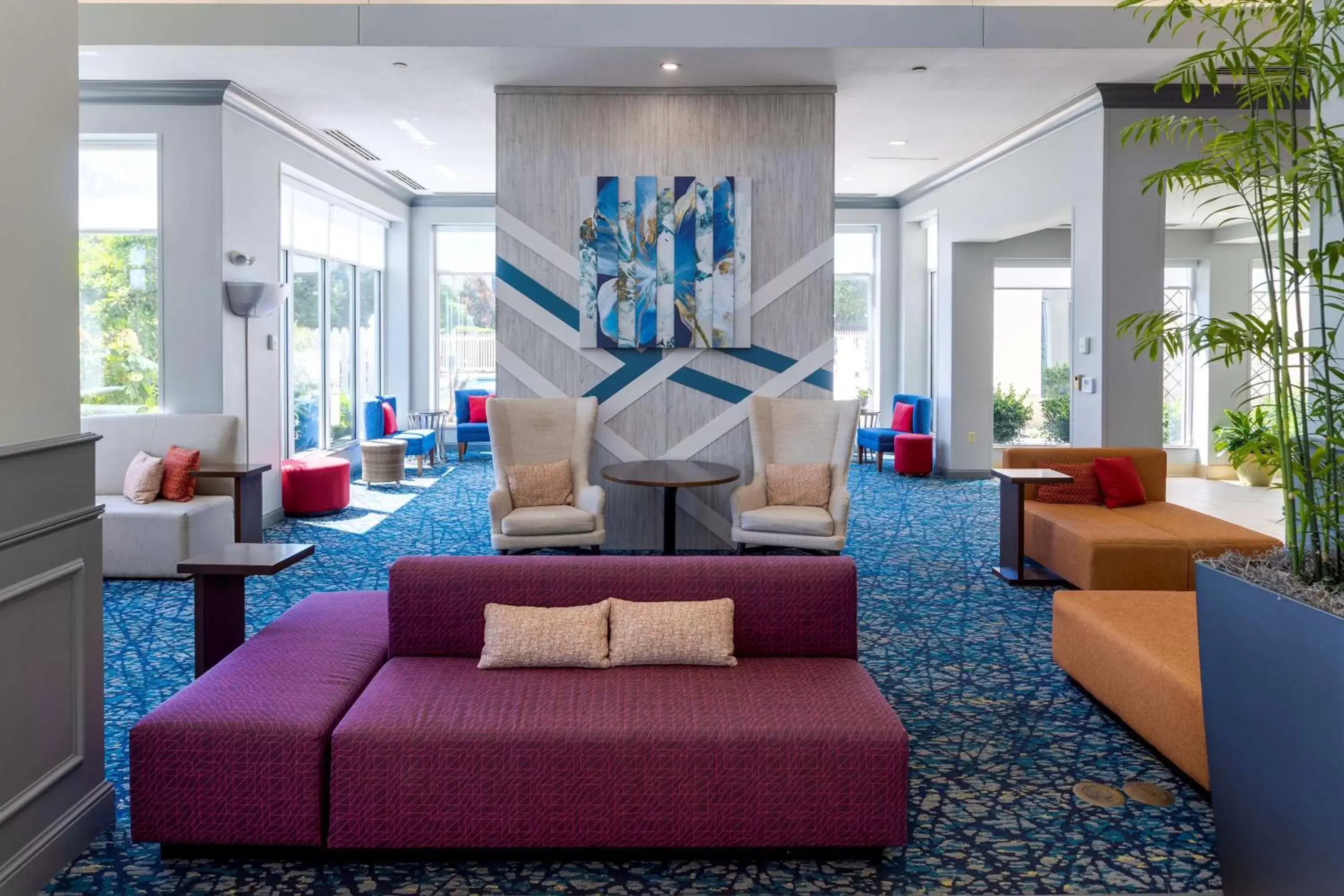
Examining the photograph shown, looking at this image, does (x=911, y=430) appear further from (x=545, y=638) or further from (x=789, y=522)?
(x=545, y=638)

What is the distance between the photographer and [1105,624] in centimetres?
376

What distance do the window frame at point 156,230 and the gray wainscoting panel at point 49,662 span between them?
4.50 m

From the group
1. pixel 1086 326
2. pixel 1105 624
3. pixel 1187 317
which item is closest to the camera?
pixel 1105 624

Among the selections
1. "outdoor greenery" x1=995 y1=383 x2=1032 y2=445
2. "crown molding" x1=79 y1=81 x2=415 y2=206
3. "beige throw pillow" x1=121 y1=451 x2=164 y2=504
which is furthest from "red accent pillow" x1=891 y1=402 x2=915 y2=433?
"beige throw pillow" x1=121 y1=451 x2=164 y2=504

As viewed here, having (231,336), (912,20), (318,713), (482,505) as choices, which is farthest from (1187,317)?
(318,713)

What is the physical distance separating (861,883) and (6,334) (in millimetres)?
2591

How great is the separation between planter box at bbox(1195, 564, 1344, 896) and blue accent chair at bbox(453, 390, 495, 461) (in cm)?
975

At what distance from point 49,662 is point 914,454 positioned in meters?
9.18

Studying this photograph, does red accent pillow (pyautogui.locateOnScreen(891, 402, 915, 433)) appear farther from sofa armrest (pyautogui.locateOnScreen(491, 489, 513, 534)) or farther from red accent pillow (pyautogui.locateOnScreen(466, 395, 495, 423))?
sofa armrest (pyautogui.locateOnScreen(491, 489, 513, 534))

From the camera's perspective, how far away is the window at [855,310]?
1241cm

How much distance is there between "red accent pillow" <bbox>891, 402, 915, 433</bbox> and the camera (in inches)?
434

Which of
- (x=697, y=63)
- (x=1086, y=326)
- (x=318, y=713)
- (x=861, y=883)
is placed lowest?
(x=861, y=883)

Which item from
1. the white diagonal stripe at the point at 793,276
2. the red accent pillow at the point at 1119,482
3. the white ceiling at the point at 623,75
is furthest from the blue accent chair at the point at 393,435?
the red accent pillow at the point at 1119,482

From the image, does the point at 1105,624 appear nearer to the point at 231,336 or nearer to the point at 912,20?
the point at 912,20
